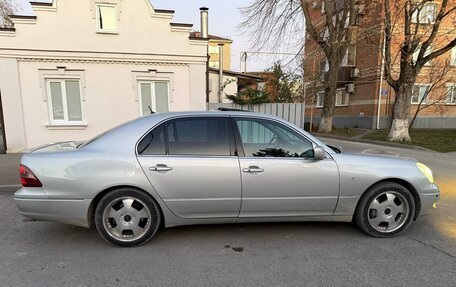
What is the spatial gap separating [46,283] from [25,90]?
8416 mm

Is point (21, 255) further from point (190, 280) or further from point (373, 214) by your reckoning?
point (373, 214)

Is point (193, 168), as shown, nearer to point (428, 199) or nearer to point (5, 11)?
point (428, 199)

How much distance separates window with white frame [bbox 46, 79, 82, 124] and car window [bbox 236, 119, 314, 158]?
786 centimetres

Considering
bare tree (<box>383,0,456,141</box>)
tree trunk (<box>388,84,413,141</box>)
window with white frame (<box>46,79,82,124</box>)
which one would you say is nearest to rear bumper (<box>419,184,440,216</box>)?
window with white frame (<box>46,79,82,124</box>)

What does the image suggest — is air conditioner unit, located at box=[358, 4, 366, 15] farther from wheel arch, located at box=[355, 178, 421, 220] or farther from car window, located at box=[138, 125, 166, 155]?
car window, located at box=[138, 125, 166, 155]

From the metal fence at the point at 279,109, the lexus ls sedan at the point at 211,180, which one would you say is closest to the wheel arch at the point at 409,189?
the lexus ls sedan at the point at 211,180

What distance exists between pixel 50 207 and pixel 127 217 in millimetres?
859

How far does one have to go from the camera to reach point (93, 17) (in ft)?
30.6

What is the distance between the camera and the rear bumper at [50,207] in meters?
3.35

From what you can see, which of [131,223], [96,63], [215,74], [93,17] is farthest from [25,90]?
[215,74]

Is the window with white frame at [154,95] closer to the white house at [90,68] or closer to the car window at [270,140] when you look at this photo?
the white house at [90,68]

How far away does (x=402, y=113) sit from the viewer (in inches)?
556

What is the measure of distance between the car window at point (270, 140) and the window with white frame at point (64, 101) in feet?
25.8

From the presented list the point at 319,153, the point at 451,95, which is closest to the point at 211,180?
the point at 319,153
